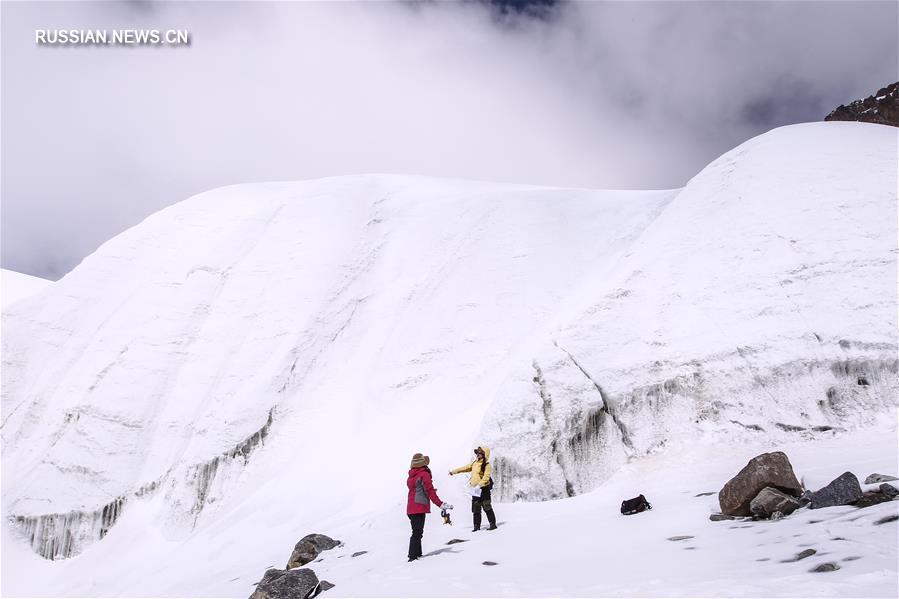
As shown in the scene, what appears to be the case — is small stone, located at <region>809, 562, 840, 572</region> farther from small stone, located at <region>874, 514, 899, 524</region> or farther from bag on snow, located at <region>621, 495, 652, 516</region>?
bag on snow, located at <region>621, 495, 652, 516</region>

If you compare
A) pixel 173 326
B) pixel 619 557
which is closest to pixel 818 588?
pixel 619 557

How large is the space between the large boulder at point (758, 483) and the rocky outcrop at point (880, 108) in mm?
31591

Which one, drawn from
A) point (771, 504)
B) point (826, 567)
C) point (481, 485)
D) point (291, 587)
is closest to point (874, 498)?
point (771, 504)

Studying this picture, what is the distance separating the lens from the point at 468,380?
60.5ft

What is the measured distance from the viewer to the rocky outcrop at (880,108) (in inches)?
1227

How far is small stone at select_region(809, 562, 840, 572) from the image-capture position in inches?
201

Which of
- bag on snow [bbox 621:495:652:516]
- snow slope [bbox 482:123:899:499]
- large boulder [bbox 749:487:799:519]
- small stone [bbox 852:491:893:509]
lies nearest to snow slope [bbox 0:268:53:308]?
snow slope [bbox 482:123:899:499]

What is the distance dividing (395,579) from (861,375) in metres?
10.4

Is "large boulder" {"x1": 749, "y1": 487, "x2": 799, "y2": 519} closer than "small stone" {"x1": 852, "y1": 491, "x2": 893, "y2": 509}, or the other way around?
"small stone" {"x1": 852, "y1": 491, "x2": 893, "y2": 509}

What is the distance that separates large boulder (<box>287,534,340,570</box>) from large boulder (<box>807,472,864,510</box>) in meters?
8.71

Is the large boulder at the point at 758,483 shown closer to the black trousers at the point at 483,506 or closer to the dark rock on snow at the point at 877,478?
the dark rock on snow at the point at 877,478

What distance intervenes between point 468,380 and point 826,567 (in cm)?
1360

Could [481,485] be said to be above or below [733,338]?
below

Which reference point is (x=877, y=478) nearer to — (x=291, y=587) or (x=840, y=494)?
(x=840, y=494)
